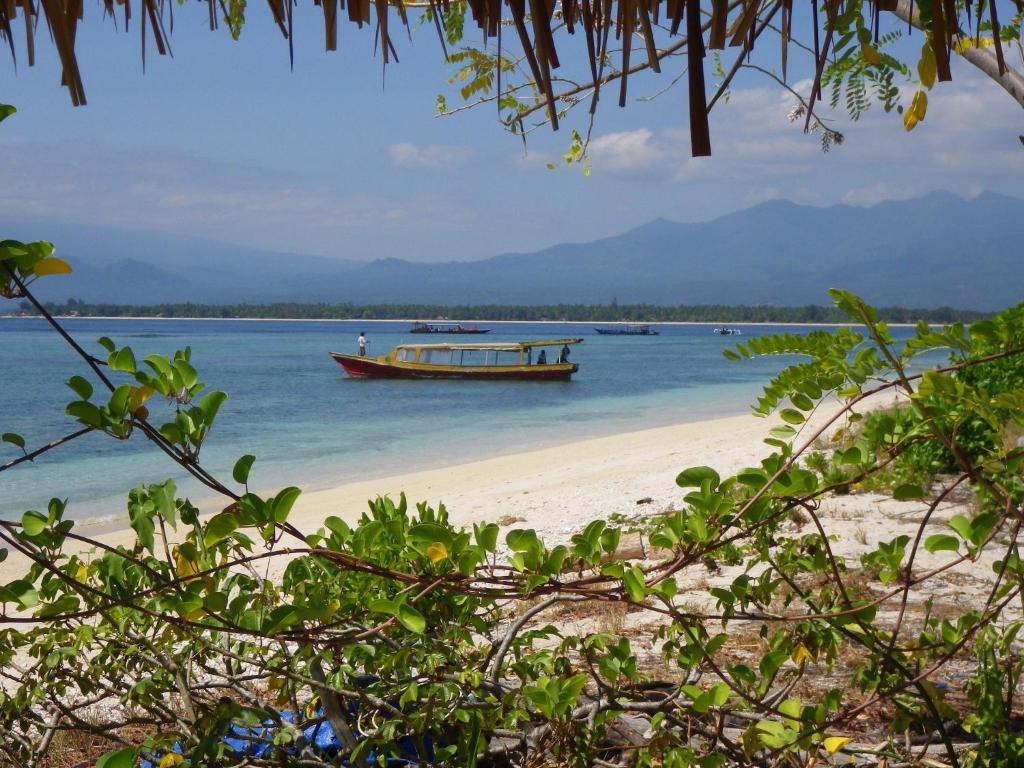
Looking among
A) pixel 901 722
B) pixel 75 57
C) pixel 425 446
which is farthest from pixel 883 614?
pixel 425 446

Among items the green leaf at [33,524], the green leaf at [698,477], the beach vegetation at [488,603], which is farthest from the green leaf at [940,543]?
the green leaf at [33,524]

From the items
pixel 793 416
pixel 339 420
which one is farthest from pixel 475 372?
pixel 793 416

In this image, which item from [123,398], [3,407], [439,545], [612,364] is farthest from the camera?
[612,364]

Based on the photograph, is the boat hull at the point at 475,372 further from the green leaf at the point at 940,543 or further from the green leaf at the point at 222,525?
the green leaf at the point at 222,525

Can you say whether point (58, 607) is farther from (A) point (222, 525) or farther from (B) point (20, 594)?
(A) point (222, 525)

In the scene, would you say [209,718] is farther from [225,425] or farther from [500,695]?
[225,425]

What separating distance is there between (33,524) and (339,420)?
20.7 m

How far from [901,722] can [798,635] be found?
24cm

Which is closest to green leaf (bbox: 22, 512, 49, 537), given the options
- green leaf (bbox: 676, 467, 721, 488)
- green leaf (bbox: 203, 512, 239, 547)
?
green leaf (bbox: 203, 512, 239, 547)

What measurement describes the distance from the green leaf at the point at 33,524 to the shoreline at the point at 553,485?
4.06 m

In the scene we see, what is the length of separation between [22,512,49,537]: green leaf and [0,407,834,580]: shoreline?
406 cm

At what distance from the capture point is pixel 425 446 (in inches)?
667

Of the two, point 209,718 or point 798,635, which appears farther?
point 798,635

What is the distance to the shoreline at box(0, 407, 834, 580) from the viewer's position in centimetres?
782
